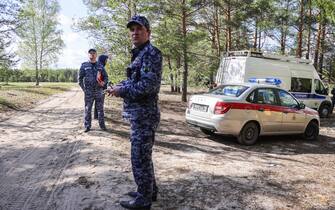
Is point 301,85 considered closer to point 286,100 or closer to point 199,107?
point 286,100

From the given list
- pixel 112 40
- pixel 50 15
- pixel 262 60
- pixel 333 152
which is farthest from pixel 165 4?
pixel 50 15

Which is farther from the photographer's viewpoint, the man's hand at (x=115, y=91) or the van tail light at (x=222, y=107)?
the van tail light at (x=222, y=107)

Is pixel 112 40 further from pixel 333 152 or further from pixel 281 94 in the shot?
pixel 333 152

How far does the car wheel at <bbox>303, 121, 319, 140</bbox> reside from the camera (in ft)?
36.2

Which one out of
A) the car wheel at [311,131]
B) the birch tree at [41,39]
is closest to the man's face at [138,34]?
the car wheel at [311,131]

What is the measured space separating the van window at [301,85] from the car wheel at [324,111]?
1.40 m

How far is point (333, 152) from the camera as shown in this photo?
935 centimetres

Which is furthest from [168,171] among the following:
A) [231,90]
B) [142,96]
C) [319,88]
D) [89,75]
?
[319,88]

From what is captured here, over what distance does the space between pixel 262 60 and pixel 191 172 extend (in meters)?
9.99

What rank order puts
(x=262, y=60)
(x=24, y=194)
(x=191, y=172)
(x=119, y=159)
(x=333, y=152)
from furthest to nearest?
(x=262, y=60) → (x=333, y=152) → (x=119, y=159) → (x=191, y=172) → (x=24, y=194)

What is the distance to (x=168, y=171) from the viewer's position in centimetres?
608

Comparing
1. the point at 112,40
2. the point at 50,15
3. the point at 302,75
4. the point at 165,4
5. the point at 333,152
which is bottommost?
the point at 333,152

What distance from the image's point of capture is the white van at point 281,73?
571 inches

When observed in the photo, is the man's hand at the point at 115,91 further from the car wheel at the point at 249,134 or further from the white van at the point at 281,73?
the white van at the point at 281,73
